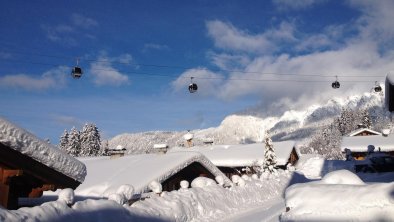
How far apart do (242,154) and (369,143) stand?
20567 mm

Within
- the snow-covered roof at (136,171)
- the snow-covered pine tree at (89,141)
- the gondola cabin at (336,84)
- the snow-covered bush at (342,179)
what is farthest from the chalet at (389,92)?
the snow-covered pine tree at (89,141)

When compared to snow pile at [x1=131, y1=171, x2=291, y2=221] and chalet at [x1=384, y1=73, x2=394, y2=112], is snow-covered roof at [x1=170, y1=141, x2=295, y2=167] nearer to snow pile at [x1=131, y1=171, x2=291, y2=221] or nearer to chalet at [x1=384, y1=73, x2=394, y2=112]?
snow pile at [x1=131, y1=171, x2=291, y2=221]

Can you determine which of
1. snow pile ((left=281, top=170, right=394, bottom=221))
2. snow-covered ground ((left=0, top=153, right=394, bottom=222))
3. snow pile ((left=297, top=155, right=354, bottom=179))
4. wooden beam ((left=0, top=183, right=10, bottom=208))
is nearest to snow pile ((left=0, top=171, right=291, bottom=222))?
snow-covered ground ((left=0, top=153, right=394, bottom=222))

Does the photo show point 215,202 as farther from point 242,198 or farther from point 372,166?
point 372,166

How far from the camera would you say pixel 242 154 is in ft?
144

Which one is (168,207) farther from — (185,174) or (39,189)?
(185,174)

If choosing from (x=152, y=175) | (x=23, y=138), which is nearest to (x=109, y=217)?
(x=23, y=138)

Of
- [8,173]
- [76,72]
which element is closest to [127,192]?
[8,173]

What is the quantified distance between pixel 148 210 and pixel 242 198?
883 cm

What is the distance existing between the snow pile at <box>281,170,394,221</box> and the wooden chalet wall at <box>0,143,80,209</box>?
4.78 meters

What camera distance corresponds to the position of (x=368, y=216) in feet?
22.5

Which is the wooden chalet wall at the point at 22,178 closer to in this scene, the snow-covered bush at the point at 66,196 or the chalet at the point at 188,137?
the snow-covered bush at the point at 66,196

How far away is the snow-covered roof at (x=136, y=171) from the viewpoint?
2000 centimetres

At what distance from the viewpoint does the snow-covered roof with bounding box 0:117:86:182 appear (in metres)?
6.71
